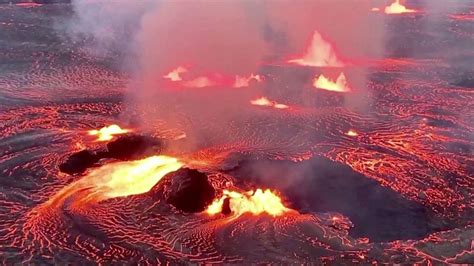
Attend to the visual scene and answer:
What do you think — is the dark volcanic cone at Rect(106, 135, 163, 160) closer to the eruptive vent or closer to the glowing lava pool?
the glowing lava pool

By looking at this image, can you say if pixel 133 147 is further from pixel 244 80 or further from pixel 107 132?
pixel 244 80

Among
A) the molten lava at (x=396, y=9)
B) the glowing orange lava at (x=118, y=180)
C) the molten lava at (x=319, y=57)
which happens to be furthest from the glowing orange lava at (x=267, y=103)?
the molten lava at (x=396, y=9)

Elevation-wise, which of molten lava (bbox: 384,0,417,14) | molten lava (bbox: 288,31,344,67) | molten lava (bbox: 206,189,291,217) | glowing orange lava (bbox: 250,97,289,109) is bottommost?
molten lava (bbox: 206,189,291,217)

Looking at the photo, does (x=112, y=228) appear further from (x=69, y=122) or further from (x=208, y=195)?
(x=69, y=122)

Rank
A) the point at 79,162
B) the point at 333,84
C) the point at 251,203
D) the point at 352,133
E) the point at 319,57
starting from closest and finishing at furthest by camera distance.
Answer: the point at 251,203 → the point at 79,162 → the point at 352,133 → the point at 333,84 → the point at 319,57

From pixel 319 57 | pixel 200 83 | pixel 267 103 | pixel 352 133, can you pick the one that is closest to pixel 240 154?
pixel 352 133

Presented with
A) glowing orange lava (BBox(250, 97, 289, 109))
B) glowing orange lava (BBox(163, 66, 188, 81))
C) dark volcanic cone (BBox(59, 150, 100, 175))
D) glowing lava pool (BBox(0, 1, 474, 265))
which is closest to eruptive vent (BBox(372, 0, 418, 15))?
glowing lava pool (BBox(0, 1, 474, 265))

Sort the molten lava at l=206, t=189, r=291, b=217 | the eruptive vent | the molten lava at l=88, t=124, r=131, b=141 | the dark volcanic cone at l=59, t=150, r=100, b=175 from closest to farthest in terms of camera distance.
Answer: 1. the molten lava at l=206, t=189, r=291, b=217
2. the dark volcanic cone at l=59, t=150, r=100, b=175
3. the molten lava at l=88, t=124, r=131, b=141
4. the eruptive vent
